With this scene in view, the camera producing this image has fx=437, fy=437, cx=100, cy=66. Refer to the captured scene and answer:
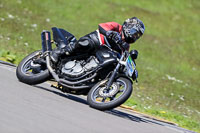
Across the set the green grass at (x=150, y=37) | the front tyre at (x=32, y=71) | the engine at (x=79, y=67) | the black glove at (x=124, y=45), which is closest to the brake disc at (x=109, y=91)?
the engine at (x=79, y=67)

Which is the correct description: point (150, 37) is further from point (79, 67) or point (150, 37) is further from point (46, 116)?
point (46, 116)

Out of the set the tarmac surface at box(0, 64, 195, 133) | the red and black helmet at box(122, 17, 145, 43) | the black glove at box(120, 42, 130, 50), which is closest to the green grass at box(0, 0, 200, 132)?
the black glove at box(120, 42, 130, 50)

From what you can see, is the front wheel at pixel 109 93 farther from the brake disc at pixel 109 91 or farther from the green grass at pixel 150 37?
the green grass at pixel 150 37

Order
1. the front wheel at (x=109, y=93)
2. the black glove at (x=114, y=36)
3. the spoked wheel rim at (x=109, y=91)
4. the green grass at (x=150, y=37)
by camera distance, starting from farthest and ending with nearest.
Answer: the green grass at (x=150, y=37) < the black glove at (x=114, y=36) < the spoked wheel rim at (x=109, y=91) < the front wheel at (x=109, y=93)

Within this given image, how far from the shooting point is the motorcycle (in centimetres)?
732

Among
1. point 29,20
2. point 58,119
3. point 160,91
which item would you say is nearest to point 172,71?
point 160,91

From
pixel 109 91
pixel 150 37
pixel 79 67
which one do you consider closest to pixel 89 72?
pixel 79 67

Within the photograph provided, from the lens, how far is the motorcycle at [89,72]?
732 cm

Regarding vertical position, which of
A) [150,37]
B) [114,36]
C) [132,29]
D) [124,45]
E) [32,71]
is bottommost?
[150,37]

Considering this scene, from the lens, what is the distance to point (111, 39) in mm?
7492

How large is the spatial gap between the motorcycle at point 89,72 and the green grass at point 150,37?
2852mm

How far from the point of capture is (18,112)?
532 centimetres

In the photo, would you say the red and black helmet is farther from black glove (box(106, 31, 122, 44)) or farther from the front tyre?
the front tyre

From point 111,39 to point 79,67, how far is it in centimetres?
79
